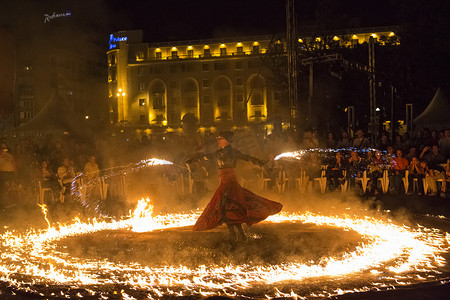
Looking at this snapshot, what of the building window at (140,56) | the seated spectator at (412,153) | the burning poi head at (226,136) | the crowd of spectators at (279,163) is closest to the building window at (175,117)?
the building window at (140,56)

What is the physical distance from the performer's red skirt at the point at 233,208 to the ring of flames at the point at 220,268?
62.1 inches

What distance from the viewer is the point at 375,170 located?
14969mm

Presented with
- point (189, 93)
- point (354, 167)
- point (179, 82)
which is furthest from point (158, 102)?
point (354, 167)

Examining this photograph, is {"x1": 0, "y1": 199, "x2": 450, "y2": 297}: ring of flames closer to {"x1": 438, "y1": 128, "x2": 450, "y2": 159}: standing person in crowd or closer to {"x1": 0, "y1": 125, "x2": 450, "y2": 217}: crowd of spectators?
{"x1": 0, "y1": 125, "x2": 450, "y2": 217}: crowd of spectators

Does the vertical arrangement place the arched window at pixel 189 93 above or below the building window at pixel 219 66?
below

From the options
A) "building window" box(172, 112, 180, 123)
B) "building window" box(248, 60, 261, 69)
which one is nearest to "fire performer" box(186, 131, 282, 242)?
"building window" box(248, 60, 261, 69)

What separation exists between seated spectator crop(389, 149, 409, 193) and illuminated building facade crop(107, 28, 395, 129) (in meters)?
65.4

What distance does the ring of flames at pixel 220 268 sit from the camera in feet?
20.0

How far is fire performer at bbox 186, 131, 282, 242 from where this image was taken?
842 centimetres

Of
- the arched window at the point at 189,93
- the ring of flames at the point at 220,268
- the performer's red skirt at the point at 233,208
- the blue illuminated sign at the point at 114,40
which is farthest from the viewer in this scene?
the blue illuminated sign at the point at 114,40

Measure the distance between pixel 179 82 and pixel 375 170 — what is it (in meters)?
69.6

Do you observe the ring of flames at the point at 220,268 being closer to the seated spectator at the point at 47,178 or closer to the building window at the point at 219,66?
the seated spectator at the point at 47,178

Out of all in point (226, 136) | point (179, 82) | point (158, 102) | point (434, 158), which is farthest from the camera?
point (158, 102)

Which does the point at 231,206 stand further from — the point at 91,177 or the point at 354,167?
the point at 354,167
